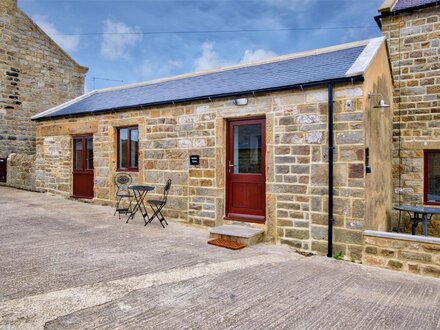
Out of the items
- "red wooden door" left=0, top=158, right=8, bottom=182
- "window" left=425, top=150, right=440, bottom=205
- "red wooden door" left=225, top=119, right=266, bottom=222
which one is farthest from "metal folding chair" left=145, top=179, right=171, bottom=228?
"red wooden door" left=0, top=158, right=8, bottom=182

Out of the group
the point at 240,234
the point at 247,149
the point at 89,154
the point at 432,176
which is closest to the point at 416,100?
the point at 432,176

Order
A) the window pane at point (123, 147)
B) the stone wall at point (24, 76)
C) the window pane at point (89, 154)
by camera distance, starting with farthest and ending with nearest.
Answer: the stone wall at point (24, 76) < the window pane at point (89, 154) < the window pane at point (123, 147)

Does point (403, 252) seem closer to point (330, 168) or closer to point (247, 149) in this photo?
point (330, 168)

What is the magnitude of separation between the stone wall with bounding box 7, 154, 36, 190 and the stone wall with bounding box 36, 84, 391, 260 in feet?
17.8

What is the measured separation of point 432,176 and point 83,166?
385 inches

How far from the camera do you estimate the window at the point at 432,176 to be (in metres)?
8.42

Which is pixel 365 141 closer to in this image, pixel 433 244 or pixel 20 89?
pixel 433 244

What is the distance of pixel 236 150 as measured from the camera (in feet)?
22.3

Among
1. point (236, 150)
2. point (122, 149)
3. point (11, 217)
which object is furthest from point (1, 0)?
point (236, 150)

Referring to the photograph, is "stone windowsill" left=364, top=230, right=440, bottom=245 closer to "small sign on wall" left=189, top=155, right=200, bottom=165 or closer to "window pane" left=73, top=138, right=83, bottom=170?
"small sign on wall" left=189, top=155, right=200, bottom=165

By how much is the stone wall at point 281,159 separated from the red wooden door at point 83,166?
1828 mm

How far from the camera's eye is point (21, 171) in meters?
12.3

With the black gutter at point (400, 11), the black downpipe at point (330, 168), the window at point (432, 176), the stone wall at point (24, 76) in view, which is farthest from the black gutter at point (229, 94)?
the stone wall at point (24, 76)

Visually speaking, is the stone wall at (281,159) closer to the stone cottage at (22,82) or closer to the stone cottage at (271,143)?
the stone cottage at (271,143)
